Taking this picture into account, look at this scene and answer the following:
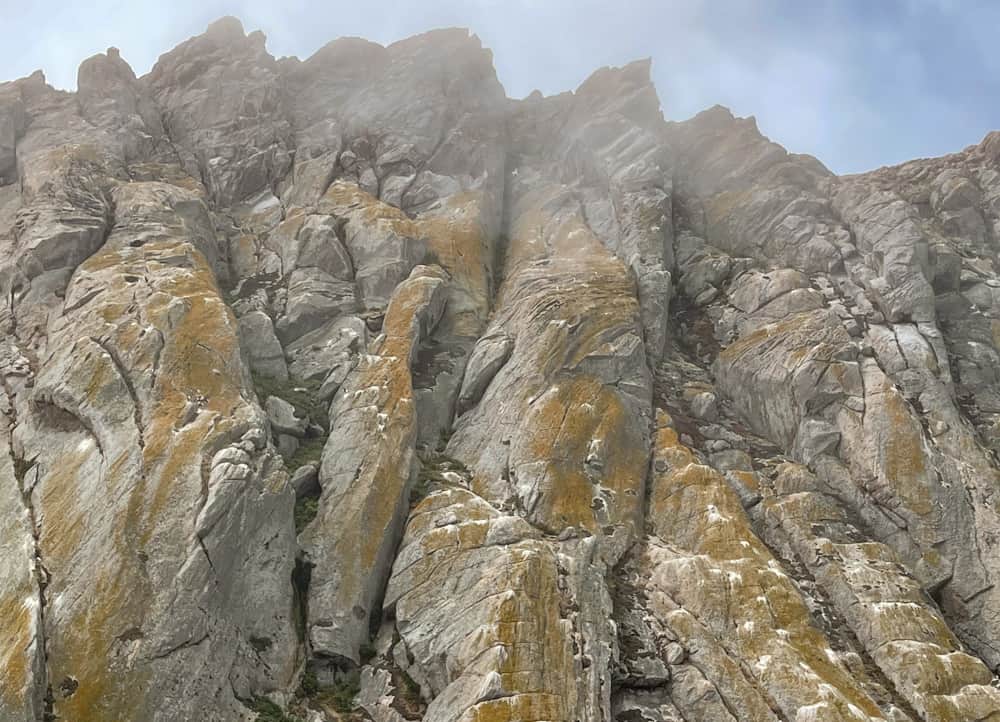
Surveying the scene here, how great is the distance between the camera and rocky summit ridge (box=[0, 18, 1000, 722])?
3575cm

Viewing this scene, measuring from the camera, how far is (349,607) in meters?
39.7

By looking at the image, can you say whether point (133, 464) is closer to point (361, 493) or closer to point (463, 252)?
point (361, 493)

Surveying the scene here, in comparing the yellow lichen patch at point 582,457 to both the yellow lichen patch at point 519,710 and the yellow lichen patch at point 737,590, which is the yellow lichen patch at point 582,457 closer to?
the yellow lichen patch at point 737,590

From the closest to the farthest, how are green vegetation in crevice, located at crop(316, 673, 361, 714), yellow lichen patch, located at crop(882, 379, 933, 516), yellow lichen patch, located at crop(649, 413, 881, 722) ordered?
yellow lichen patch, located at crop(649, 413, 881, 722), green vegetation in crevice, located at crop(316, 673, 361, 714), yellow lichen patch, located at crop(882, 379, 933, 516)

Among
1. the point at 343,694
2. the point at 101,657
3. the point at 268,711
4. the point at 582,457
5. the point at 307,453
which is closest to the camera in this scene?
the point at 101,657

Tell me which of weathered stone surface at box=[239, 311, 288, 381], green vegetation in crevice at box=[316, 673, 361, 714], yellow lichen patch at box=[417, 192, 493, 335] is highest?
yellow lichen patch at box=[417, 192, 493, 335]

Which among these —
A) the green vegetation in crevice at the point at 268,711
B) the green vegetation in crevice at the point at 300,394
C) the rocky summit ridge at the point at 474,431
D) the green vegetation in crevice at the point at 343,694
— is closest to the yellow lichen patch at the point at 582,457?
the rocky summit ridge at the point at 474,431

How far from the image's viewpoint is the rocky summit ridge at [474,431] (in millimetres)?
35750

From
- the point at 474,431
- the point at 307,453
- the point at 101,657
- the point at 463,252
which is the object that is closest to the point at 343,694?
the point at 101,657

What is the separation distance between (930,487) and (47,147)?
78.1 meters

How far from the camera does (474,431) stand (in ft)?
172

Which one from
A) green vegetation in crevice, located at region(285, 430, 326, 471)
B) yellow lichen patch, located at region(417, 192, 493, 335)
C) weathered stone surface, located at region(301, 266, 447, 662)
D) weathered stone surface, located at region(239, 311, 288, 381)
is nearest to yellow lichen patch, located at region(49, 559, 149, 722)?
weathered stone surface, located at region(301, 266, 447, 662)

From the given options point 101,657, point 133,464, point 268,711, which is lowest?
point 268,711

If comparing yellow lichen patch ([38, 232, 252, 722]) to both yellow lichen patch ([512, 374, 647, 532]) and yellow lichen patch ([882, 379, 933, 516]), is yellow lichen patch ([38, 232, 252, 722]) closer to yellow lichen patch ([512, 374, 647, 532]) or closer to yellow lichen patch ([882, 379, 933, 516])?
yellow lichen patch ([512, 374, 647, 532])
